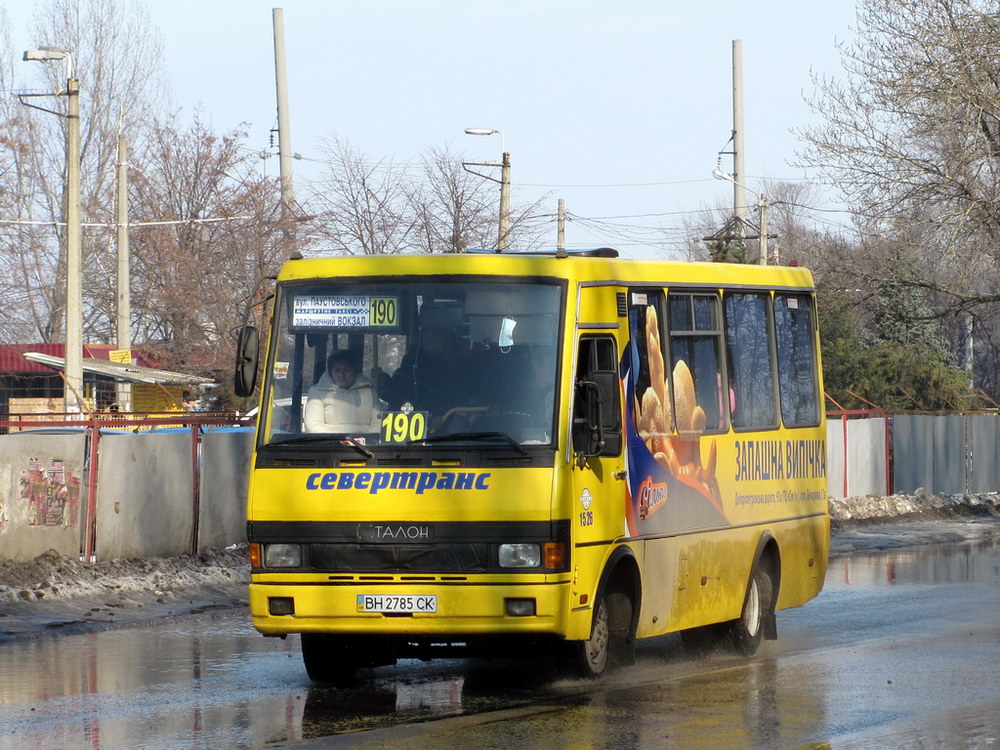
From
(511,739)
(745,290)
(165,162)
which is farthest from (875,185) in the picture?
(165,162)

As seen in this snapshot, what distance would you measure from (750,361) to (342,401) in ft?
13.3

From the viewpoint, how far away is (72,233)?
85.3 ft

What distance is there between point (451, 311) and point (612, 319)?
1.10 meters

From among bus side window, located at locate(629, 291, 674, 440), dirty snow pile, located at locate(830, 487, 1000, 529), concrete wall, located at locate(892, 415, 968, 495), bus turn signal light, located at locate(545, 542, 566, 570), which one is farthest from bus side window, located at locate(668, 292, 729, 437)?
concrete wall, located at locate(892, 415, 968, 495)

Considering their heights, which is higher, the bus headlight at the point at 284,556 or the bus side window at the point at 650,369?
the bus side window at the point at 650,369

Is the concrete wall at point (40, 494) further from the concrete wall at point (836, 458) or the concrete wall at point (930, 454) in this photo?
the concrete wall at point (930, 454)

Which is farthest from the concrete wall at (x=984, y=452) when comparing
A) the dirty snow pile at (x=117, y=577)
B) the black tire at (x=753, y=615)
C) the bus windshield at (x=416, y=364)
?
the bus windshield at (x=416, y=364)

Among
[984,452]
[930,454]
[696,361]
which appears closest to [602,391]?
[696,361]

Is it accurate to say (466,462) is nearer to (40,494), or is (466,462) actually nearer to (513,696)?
(513,696)

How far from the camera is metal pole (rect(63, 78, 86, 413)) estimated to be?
25.3 meters

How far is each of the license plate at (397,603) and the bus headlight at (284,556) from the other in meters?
0.45

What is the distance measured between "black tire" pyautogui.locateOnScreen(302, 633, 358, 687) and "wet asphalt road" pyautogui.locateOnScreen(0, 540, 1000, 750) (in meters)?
0.17

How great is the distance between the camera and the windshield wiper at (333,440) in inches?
396

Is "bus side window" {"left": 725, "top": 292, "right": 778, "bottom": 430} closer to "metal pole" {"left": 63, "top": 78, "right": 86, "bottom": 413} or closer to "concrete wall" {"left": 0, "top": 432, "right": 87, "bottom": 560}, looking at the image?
"concrete wall" {"left": 0, "top": 432, "right": 87, "bottom": 560}
